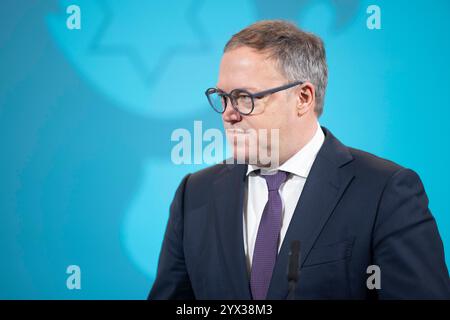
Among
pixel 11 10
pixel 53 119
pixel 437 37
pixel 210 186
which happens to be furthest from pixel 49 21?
pixel 437 37

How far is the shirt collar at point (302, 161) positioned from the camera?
150cm

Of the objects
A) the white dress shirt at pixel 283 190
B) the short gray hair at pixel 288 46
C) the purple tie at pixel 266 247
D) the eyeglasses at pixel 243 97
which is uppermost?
Answer: the short gray hair at pixel 288 46

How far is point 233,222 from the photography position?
58.4 inches

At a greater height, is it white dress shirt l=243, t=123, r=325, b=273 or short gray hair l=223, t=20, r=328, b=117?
short gray hair l=223, t=20, r=328, b=117

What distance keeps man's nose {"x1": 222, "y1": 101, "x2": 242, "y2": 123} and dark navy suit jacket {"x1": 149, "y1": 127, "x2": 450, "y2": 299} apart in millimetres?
207

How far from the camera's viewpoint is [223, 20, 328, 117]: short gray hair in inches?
56.9

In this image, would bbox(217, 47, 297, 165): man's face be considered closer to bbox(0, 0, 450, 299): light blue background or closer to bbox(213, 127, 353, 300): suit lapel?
bbox(213, 127, 353, 300): suit lapel

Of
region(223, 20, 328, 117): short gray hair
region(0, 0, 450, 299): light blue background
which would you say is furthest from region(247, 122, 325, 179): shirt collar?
region(0, 0, 450, 299): light blue background

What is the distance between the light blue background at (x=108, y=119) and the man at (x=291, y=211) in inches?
40.3

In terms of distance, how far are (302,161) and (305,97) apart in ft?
0.61

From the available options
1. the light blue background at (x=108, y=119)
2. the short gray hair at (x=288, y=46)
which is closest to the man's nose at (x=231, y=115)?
the short gray hair at (x=288, y=46)

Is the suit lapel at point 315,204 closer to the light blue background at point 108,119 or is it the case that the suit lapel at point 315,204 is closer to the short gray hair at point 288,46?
the short gray hair at point 288,46

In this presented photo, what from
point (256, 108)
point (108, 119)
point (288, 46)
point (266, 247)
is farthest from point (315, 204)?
point (108, 119)

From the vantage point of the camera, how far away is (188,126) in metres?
2.56
